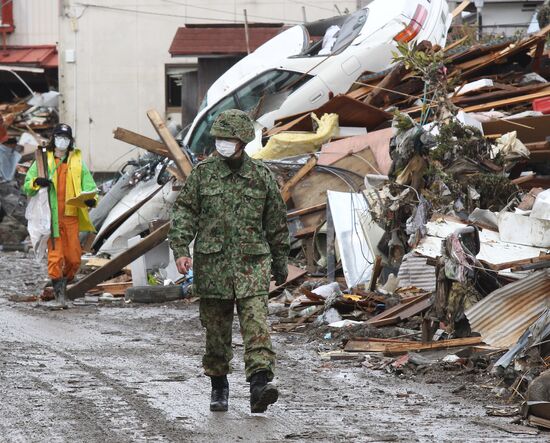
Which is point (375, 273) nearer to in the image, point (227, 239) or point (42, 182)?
point (42, 182)

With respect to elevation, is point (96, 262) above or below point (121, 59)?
below

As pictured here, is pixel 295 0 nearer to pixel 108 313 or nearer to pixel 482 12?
pixel 482 12

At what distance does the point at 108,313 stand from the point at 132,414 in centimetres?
601

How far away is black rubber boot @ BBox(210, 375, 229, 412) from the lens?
7386mm

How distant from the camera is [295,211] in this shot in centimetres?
1497

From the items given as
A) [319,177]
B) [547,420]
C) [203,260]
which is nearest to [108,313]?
[319,177]

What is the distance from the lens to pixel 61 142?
13.5 metres

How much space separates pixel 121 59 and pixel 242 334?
2565 centimetres

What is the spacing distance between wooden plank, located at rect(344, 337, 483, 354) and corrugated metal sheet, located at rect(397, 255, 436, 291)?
1.89m

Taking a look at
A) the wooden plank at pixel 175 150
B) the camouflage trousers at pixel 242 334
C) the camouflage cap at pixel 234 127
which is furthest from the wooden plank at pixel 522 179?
the camouflage trousers at pixel 242 334

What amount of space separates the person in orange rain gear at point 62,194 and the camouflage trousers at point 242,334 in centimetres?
629

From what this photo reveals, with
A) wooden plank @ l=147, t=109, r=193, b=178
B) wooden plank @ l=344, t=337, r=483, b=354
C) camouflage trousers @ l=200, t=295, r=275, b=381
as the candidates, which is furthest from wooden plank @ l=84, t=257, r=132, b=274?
camouflage trousers @ l=200, t=295, r=275, b=381

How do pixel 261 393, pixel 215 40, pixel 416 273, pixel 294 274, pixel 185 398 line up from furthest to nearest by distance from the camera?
pixel 215 40, pixel 294 274, pixel 416 273, pixel 185 398, pixel 261 393

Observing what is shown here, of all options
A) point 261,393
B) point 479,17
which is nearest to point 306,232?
point 261,393
